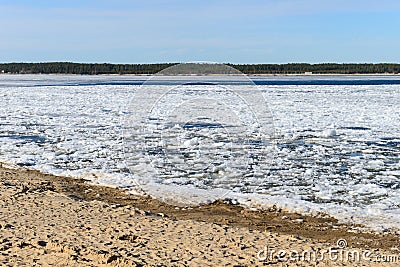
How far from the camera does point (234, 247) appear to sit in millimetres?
4922

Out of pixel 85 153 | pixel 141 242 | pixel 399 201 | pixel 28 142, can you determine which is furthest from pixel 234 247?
pixel 28 142

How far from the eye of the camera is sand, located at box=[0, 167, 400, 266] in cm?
457

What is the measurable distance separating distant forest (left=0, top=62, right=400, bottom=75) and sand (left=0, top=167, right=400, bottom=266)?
10531 cm

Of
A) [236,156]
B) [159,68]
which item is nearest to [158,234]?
[236,156]

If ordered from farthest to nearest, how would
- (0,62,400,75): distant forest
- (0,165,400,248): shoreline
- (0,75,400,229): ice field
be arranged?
(0,62,400,75): distant forest → (0,75,400,229): ice field → (0,165,400,248): shoreline

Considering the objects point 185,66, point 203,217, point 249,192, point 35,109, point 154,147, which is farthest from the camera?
point 35,109

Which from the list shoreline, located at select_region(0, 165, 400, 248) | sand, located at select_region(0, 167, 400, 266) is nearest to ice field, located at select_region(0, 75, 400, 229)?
shoreline, located at select_region(0, 165, 400, 248)

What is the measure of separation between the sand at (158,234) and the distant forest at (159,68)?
105313mm

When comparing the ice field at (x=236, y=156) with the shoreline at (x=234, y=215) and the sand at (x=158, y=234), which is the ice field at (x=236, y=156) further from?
the sand at (x=158, y=234)

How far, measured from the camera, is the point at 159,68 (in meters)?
117

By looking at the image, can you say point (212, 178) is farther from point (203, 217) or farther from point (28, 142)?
point (28, 142)

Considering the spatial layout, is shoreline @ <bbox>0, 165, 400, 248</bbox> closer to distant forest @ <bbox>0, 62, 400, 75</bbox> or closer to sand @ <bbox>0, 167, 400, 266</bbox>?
sand @ <bbox>0, 167, 400, 266</bbox>

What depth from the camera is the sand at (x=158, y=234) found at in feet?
15.0

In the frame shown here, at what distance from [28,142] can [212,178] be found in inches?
210
